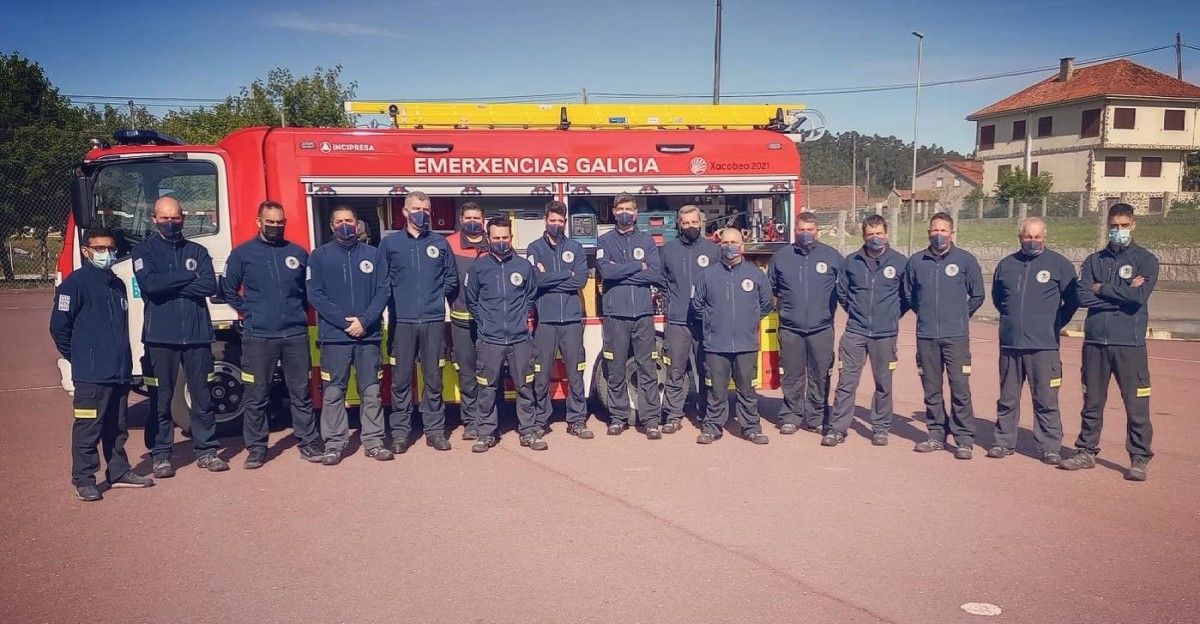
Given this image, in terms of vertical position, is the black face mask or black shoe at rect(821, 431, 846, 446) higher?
the black face mask

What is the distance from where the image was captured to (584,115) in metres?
8.48

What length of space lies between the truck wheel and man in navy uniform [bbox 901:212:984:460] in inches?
232

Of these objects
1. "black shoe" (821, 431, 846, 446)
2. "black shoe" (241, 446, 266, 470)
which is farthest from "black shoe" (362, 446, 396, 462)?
"black shoe" (821, 431, 846, 446)

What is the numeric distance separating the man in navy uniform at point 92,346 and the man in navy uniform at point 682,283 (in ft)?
14.1

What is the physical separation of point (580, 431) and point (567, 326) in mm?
969

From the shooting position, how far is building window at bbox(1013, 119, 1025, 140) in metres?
47.3

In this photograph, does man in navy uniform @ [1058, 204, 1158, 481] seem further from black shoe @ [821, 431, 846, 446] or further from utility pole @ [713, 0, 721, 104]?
utility pole @ [713, 0, 721, 104]

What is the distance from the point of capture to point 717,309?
7078 millimetres

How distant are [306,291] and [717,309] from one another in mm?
3364

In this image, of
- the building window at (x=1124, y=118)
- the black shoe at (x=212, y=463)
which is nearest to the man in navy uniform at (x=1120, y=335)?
the black shoe at (x=212, y=463)

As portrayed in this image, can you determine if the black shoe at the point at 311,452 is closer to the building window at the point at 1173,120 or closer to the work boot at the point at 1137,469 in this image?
the work boot at the point at 1137,469

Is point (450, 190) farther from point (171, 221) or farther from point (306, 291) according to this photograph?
point (171, 221)

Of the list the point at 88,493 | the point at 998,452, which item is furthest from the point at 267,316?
the point at 998,452

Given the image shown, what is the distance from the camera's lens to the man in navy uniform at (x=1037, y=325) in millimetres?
6480
